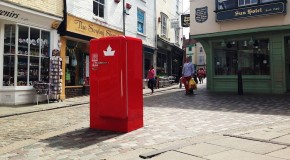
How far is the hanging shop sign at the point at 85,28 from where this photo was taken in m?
14.1

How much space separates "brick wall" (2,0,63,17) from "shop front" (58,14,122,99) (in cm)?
51

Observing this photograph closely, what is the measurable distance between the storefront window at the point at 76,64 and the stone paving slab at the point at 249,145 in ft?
35.7

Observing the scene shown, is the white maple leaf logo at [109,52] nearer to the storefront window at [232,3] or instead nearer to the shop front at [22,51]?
the shop front at [22,51]

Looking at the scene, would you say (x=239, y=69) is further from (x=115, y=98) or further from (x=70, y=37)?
(x=115, y=98)

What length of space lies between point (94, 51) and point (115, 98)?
1110 mm

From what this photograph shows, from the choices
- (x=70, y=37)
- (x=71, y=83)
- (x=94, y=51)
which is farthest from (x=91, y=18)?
(x=94, y=51)

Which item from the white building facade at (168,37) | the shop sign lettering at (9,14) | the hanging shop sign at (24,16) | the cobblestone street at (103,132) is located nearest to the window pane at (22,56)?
the hanging shop sign at (24,16)

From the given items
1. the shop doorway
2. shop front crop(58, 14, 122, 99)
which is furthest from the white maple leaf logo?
the shop doorway

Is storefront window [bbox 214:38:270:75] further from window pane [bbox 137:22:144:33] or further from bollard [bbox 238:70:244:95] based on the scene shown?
window pane [bbox 137:22:144:33]

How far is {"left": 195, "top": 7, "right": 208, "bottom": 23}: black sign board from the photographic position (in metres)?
16.8

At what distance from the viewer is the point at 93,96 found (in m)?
6.43

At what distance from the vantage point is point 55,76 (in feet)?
41.9

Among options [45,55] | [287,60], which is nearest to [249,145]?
[45,55]

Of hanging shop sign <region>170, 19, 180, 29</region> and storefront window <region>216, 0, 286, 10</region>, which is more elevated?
hanging shop sign <region>170, 19, 180, 29</region>
